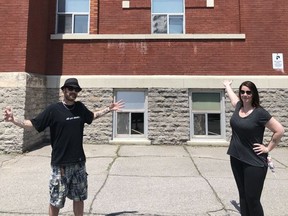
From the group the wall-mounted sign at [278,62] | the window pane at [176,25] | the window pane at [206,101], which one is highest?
the window pane at [176,25]

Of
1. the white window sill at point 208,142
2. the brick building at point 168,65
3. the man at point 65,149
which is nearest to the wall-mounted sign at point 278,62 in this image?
the brick building at point 168,65

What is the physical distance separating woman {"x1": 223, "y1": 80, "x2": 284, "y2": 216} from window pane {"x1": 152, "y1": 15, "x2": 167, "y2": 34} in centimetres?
759

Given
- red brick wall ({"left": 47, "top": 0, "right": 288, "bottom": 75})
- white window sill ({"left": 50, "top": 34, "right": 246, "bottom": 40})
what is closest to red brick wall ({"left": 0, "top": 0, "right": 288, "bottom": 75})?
red brick wall ({"left": 47, "top": 0, "right": 288, "bottom": 75})

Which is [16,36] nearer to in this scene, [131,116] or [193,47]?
[131,116]

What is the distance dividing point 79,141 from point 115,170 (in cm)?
333

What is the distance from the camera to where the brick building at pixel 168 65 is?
10398mm

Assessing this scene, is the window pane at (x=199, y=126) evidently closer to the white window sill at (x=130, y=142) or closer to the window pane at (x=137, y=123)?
the white window sill at (x=130, y=142)

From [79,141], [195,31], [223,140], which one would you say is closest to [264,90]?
[223,140]

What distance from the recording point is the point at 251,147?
368 centimetres

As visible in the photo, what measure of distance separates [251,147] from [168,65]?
281 inches

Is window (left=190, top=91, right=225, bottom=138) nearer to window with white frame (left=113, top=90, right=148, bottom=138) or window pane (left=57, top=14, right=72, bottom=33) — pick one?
window with white frame (left=113, top=90, right=148, bottom=138)

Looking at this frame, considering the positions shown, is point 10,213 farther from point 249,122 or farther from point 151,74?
point 151,74

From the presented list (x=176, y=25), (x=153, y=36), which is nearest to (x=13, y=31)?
(x=153, y=36)

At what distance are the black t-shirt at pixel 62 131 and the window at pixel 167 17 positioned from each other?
7720 millimetres
